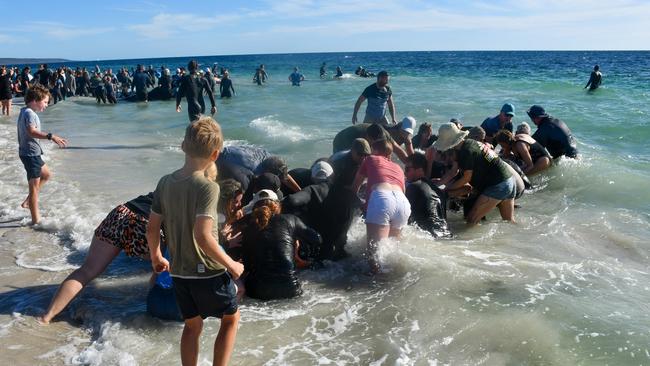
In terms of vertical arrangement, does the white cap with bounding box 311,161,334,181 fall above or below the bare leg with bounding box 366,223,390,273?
above

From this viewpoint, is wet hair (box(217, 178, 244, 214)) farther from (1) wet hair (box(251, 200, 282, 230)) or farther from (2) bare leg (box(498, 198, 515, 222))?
(2) bare leg (box(498, 198, 515, 222))

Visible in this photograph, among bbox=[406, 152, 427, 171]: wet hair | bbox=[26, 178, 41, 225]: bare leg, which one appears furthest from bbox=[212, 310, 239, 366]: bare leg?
bbox=[26, 178, 41, 225]: bare leg

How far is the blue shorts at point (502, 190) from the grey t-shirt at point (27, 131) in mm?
→ 5512

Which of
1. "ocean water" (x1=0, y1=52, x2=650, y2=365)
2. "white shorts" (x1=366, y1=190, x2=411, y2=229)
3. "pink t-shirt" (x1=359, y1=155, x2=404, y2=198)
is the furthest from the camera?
"pink t-shirt" (x1=359, y1=155, x2=404, y2=198)

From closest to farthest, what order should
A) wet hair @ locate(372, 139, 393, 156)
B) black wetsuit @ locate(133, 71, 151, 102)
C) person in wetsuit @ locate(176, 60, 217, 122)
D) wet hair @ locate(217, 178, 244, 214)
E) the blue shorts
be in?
wet hair @ locate(217, 178, 244, 214)
wet hair @ locate(372, 139, 393, 156)
the blue shorts
person in wetsuit @ locate(176, 60, 217, 122)
black wetsuit @ locate(133, 71, 151, 102)

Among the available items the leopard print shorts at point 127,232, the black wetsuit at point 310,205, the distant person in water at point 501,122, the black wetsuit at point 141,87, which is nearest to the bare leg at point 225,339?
the leopard print shorts at point 127,232

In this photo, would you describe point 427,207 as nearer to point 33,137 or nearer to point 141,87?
point 33,137

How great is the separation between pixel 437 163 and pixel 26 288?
5081 millimetres

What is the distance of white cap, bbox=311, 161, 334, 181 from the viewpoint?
19.5 ft

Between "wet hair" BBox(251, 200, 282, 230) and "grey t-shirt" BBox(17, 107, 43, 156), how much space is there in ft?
10.8

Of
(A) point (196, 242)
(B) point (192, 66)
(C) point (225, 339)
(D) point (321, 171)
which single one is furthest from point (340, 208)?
(B) point (192, 66)

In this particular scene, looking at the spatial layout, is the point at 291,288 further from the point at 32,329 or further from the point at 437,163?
the point at 437,163

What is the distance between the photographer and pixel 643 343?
3979 millimetres

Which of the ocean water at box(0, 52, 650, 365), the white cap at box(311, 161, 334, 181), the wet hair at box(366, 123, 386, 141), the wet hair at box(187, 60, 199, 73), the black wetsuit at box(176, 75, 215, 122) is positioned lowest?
the ocean water at box(0, 52, 650, 365)
